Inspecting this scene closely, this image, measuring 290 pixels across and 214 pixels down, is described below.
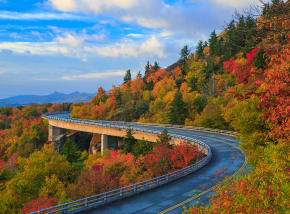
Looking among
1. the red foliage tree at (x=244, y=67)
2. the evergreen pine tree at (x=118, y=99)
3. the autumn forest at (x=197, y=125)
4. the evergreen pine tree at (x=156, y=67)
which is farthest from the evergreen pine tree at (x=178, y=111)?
the evergreen pine tree at (x=156, y=67)

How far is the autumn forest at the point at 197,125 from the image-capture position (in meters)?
Answer: 7.15

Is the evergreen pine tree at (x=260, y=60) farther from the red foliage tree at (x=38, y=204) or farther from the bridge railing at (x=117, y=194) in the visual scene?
the red foliage tree at (x=38, y=204)

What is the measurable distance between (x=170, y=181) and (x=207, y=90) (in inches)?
1979

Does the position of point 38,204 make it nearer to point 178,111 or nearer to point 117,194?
point 117,194

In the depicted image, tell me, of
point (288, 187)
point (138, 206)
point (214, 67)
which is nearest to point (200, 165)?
point (138, 206)

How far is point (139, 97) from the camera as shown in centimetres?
9062

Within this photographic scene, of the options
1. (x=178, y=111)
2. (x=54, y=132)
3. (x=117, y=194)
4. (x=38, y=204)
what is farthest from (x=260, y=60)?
(x=54, y=132)

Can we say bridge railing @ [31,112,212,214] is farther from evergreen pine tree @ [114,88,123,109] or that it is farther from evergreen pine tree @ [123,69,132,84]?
evergreen pine tree @ [123,69,132,84]

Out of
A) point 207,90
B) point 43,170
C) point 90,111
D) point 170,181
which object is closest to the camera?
point 170,181

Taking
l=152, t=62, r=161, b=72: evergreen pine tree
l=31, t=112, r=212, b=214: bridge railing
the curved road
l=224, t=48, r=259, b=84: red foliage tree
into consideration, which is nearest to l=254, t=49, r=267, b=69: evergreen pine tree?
l=224, t=48, r=259, b=84: red foliage tree

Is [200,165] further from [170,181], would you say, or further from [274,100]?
[274,100]

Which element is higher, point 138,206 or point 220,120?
point 220,120

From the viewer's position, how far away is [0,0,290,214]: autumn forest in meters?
7.15

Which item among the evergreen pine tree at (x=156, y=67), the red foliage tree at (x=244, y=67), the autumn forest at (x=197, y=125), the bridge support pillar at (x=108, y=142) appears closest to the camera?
the autumn forest at (x=197, y=125)
